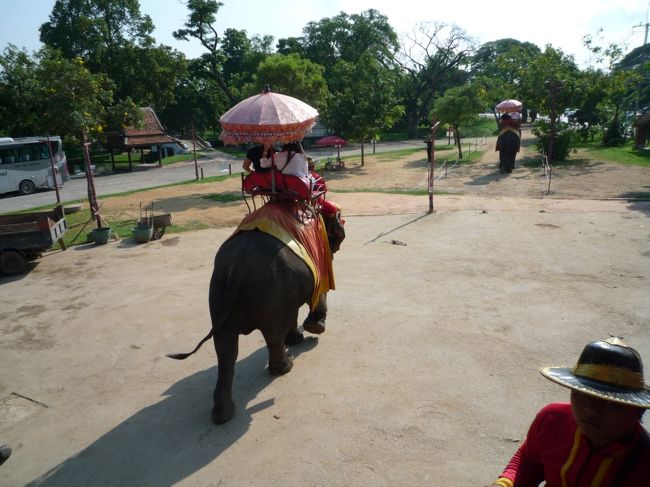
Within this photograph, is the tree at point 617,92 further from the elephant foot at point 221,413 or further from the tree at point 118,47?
the tree at point 118,47

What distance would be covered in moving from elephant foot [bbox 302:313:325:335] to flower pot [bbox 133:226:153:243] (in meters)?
7.03

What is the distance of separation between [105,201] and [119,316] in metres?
13.0

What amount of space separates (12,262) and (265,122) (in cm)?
727

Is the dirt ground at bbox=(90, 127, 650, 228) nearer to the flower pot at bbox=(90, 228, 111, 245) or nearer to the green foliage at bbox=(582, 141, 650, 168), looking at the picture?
the green foliage at bbox=(582, 141, 650, 168)

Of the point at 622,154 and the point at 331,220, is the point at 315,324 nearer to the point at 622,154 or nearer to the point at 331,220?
the point at 331,220

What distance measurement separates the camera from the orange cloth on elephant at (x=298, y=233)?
15.1 feet

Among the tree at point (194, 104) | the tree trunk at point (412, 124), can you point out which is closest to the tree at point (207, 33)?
the tree at point (194, 104)

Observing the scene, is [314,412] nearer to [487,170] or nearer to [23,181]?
[487,170]

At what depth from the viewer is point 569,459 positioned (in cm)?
210

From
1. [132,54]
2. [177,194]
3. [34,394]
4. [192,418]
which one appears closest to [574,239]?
[192,418]

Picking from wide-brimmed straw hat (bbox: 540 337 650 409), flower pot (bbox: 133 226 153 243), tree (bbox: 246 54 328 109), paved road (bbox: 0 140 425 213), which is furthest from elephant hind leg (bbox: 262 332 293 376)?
paved road (bbox: 0 140 425 213)

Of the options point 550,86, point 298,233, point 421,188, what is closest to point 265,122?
point 298,233

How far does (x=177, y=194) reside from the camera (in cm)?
1905

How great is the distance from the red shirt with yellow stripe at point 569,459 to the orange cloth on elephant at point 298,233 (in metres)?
2.74
